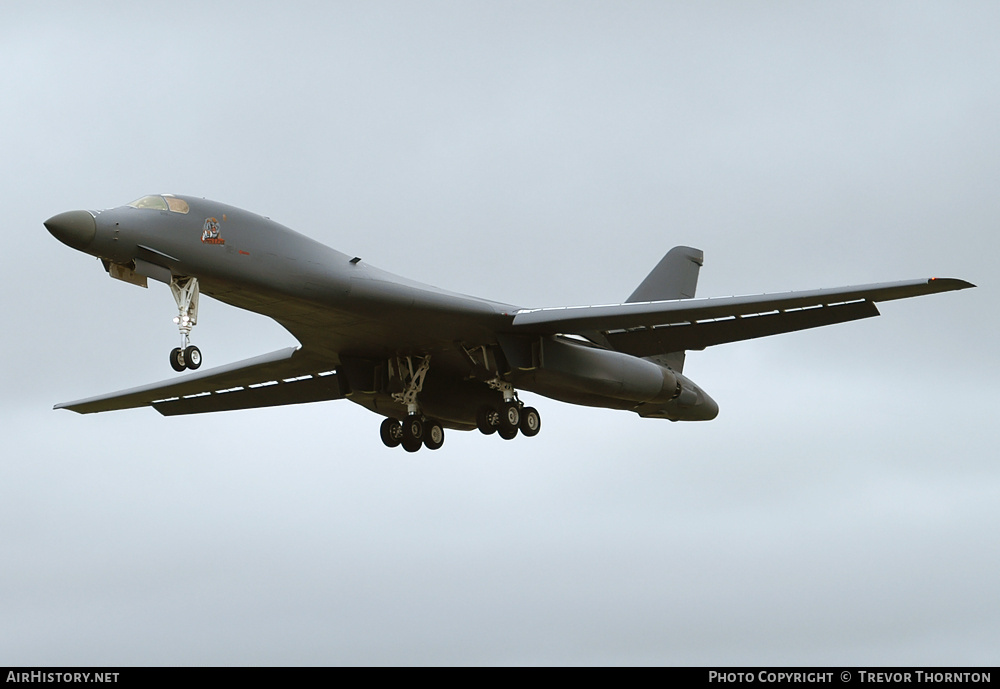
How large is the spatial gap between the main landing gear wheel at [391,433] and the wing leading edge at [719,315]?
13.3 feet

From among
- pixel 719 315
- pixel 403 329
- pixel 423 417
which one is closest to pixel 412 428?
pixel 423 417

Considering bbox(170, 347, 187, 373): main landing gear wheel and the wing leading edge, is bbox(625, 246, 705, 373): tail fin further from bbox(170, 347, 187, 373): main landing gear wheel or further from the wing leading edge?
bbox(170, 347, 187, 373): main landing gear wheel

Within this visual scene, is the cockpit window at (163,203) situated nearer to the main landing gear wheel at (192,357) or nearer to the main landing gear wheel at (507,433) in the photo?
the main landing gear wheel at (192,357)

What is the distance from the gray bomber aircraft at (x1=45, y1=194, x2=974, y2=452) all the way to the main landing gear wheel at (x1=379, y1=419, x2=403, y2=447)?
0.04 meters

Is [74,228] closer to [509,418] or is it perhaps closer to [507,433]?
[509,418]

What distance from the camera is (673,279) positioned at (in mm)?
38906

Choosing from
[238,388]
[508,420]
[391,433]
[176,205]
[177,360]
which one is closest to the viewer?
[177,360]

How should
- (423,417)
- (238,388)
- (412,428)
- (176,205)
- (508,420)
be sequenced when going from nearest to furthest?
(176,205) → (508,420) → (412,428) → (423,417) → (238,388)

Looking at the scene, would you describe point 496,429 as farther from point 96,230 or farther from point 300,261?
point 96,230

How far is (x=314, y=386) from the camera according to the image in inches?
1444

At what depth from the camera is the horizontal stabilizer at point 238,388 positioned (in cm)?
3472

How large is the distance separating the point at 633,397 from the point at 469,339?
4888 millimetres

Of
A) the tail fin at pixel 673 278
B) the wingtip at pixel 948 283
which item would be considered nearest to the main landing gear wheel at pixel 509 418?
the tail fin at pixel 673 278

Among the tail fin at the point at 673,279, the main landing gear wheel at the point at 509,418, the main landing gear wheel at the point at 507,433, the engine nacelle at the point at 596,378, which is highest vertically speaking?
the tail fin at the point at 673,279
